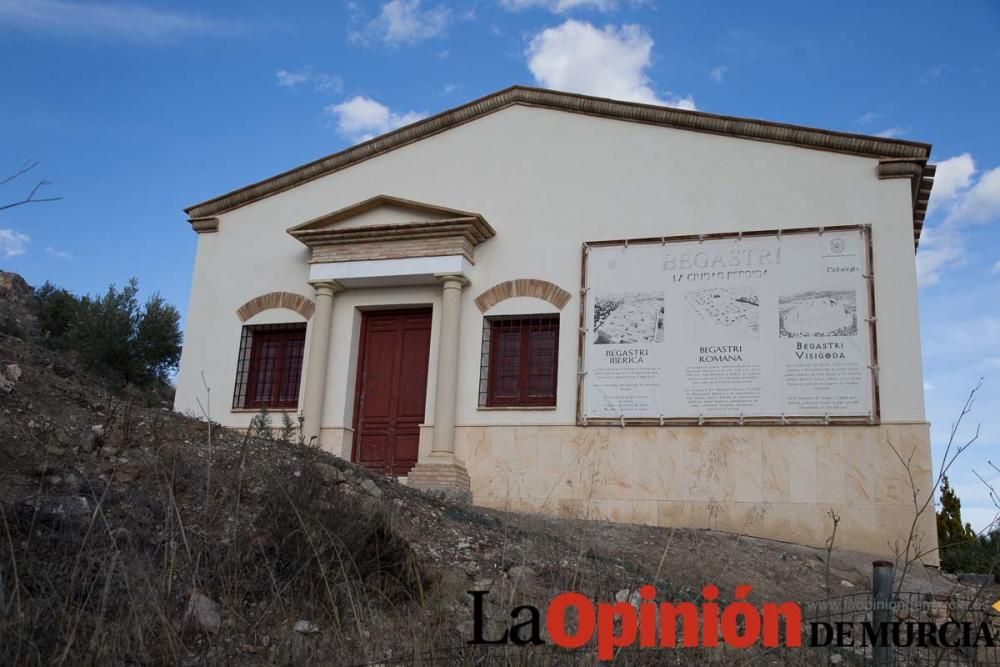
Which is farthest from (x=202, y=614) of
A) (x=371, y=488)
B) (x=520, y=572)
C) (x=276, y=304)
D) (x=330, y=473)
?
(x=276, y=304)

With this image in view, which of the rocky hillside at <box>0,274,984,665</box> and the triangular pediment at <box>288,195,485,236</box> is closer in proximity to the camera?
the rocky hillside at <box>0,274,984,665</box>

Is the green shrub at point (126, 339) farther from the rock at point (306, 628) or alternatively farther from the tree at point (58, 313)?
the rock at point (306, 628)

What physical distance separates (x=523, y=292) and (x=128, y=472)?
7241mm

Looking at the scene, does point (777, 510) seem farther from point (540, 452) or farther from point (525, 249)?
Answer: point (525, 249)

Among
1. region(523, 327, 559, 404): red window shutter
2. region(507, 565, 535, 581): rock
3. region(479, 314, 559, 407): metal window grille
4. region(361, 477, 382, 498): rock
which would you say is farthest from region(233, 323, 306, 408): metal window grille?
region(507, 565, 535, 581): rock

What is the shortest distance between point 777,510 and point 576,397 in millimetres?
2929

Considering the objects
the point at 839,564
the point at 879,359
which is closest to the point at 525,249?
the point at 879,359

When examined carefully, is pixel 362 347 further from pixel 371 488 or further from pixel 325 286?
pixel 371 488

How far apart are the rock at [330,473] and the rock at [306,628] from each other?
184cm

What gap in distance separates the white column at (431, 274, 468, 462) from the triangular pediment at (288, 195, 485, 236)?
1015 millimetres

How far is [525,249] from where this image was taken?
41.0 feet

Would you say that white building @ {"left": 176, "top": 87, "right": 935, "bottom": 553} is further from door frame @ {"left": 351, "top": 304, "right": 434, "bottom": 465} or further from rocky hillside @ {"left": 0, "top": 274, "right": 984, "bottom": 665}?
rocky hillside @ {"left": 0, "top": 274, "right": 984, "bottom": 665}

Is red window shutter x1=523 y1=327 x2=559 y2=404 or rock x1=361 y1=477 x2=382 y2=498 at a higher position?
red window shutter x1=523 y1=327 x2=559 y2=404

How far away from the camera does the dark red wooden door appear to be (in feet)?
41.3
